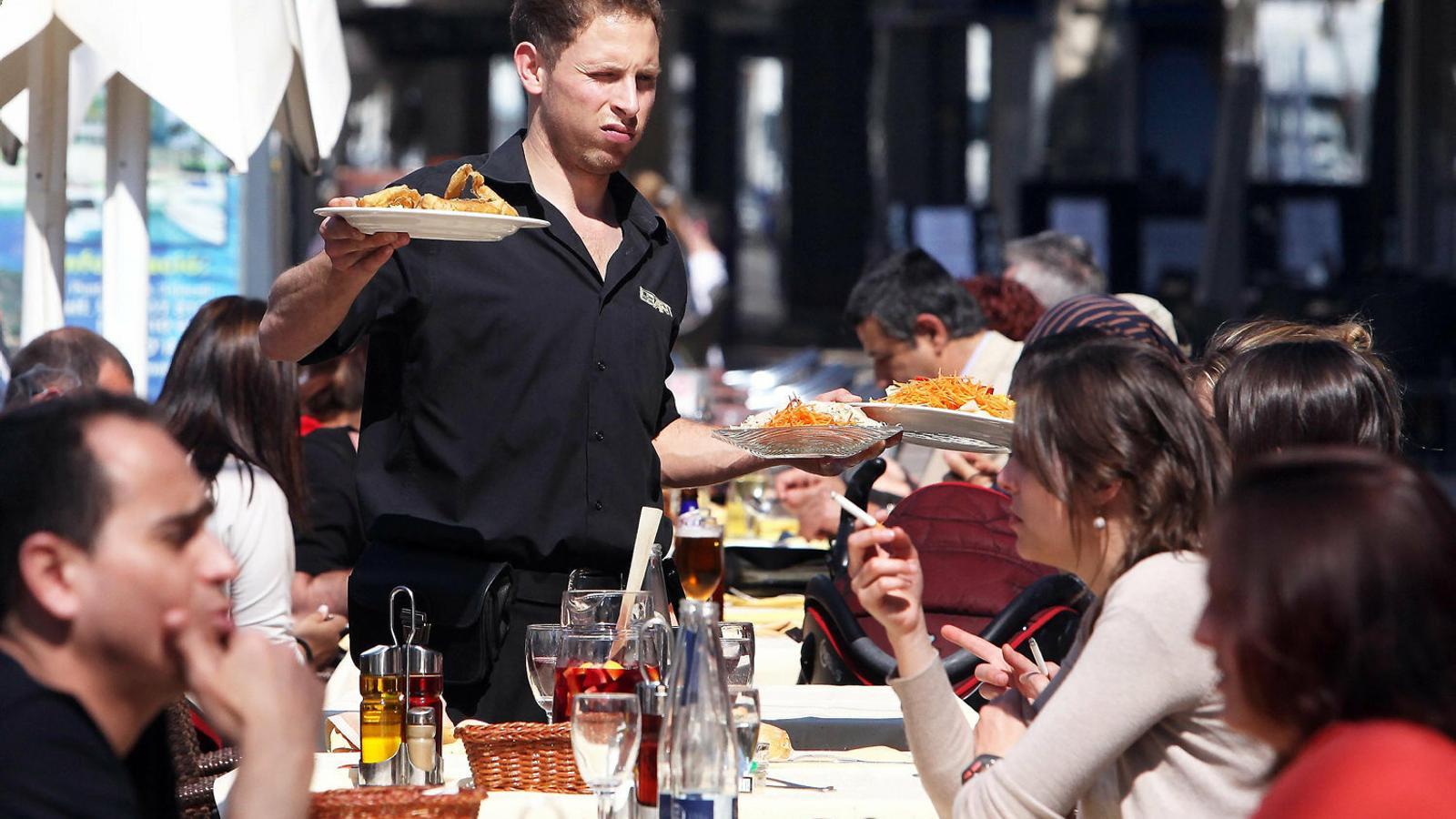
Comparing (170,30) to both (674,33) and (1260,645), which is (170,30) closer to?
(1260,645)

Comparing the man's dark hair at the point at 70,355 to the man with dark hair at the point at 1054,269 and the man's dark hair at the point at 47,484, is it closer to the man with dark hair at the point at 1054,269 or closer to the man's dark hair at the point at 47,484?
the man's dark hair at the point at 47,484

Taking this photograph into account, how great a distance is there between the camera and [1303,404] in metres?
2.83

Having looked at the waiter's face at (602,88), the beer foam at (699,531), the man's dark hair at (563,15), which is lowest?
the beer foam at (699,531)

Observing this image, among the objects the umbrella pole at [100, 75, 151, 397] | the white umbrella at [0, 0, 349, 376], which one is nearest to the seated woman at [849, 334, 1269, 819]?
the white umbrella at [0, 0, 349, 376]

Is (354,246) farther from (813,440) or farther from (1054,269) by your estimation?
(1054,269)

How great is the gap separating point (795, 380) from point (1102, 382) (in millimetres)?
8134

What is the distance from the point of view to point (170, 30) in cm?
442

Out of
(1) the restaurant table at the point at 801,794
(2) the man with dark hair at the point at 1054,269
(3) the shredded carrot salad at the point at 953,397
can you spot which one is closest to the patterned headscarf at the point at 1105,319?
(3) the shredded carrot salad at the point at 953,397

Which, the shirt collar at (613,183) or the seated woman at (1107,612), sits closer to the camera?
the seated woman at (1107,612)

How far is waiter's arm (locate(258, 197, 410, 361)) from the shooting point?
2750 millimetres

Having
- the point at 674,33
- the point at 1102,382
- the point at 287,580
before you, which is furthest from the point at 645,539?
the point at 674,33

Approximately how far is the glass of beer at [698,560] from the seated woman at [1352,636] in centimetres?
182

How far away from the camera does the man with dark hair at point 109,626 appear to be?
157 cm

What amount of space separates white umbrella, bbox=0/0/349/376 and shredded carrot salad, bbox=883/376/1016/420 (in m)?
1.84
